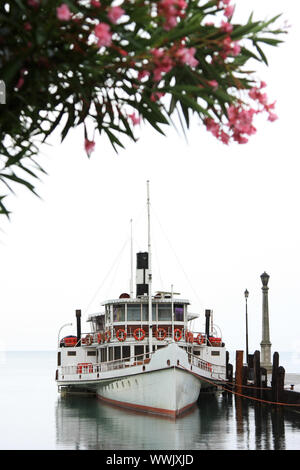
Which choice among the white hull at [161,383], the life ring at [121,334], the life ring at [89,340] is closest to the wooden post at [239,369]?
the white hull at [161,383]

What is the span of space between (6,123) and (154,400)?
2478 cm

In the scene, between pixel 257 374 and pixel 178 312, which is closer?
pixel 257 374

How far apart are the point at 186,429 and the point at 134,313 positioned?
33.1 feet

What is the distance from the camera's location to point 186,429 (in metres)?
26.7

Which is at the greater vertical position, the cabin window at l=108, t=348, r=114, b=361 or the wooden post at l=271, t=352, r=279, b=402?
the cabin window at l=108, t=348, r=114, b=361

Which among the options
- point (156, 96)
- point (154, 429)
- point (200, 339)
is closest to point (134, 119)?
point (156, 96)

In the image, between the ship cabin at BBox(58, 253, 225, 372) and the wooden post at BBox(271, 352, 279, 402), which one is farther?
the ship cabin at BBox(58, 253, 225, 372)

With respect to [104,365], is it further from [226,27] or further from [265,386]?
[226,27]

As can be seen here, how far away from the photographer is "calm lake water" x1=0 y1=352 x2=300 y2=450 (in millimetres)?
23875

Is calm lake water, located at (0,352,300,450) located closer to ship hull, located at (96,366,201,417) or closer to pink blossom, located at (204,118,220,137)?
ship hull, located at (96,366,201,417)

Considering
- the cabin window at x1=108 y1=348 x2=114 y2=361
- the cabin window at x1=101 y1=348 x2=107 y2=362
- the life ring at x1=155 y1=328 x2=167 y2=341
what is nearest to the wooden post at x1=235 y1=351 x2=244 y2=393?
the life ring at x1=155 y1=328 x2=167 y2=341

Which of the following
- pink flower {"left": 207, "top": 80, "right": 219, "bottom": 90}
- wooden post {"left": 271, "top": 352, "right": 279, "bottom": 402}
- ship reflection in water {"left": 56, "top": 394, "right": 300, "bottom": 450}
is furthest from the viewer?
wooden post {"left": 271, "top": 352, "right": 279, "bottom": 402}
